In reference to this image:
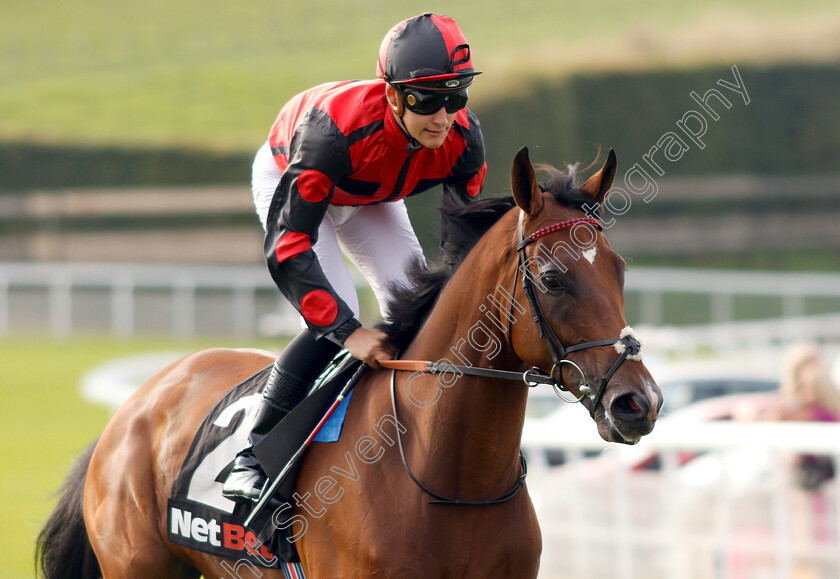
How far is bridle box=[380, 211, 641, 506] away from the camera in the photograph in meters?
2.25

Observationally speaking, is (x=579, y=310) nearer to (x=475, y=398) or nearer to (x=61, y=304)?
(x=475, y=398)

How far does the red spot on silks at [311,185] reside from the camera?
269 cm

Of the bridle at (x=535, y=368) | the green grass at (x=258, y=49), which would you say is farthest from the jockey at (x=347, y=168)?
the green grass at (x=258, y=49)

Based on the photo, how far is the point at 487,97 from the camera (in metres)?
25.5

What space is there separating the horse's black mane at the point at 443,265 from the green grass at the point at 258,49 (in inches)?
885

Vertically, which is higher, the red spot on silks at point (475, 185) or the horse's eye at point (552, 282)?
the red spot on silks at point (475, 185)

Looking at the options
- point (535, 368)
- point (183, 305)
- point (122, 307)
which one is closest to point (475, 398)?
point (535, 368)

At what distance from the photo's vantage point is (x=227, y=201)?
23.6 meters

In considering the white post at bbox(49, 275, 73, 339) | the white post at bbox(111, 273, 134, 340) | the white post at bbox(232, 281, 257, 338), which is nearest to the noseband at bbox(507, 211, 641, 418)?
Result: the white post at bbox(232, 281, 257, 338)

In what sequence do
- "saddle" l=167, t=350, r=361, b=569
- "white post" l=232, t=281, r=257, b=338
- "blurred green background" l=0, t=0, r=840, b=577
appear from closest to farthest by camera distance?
"saddle" l=167, t=350, r=361, b=569
"white post" l=232, t=281, r=257, b=338
"blurred green background" l=0, t=0, r=840, b=577

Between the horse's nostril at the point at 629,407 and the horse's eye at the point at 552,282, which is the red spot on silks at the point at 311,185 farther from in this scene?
the horse's nostril at the point at 629,407

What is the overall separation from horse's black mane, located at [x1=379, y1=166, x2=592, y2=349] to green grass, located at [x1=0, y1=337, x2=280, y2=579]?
187 cm

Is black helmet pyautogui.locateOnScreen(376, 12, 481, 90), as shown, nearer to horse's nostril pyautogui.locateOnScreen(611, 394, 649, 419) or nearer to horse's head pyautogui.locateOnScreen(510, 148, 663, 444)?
horse's head pyautogui.locateOnScreen(510, 148, 663, 444)

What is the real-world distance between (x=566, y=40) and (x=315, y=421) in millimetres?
30048
